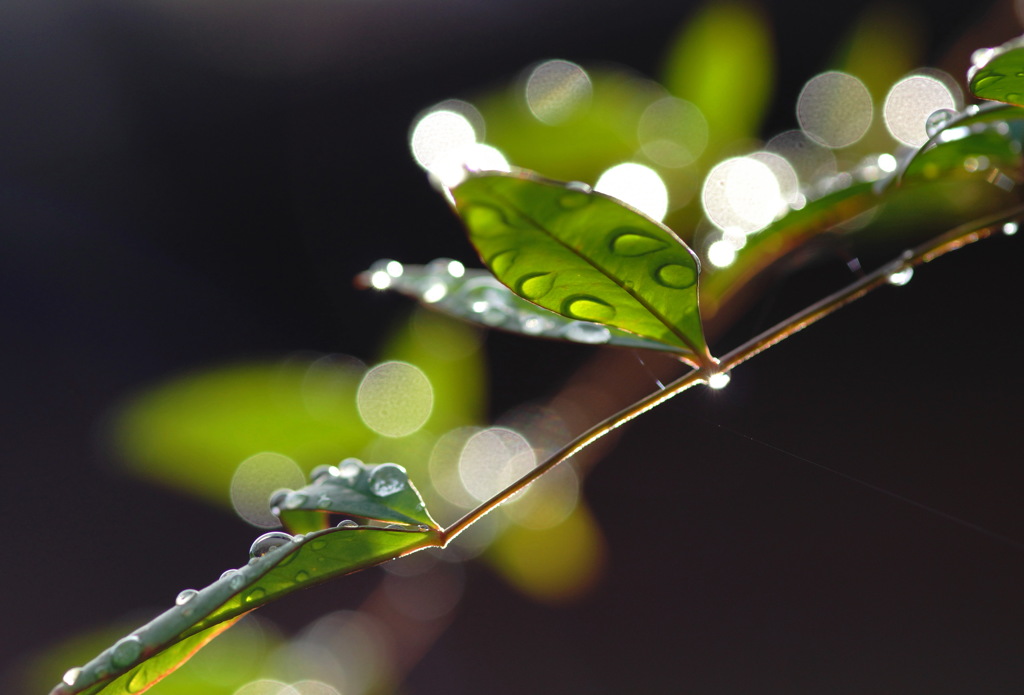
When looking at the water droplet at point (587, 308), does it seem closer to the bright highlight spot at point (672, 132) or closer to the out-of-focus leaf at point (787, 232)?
the out-of-focus leaf at point (787, 232)

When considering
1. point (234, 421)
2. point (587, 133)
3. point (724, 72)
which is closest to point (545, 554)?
point (234, 421)

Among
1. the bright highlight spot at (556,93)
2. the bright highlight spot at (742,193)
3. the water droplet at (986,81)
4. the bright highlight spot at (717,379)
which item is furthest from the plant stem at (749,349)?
the bright highlight spot at (556,93)

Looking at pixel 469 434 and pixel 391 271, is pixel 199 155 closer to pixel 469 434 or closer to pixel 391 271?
pixel 469 434

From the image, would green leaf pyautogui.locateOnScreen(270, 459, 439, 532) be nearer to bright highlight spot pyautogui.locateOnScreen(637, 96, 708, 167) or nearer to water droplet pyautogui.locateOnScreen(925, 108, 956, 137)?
water droplet pyautogui.locateOnScreen(925, 108, 956, 137)

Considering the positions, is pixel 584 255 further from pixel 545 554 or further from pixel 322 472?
pixel 545 554

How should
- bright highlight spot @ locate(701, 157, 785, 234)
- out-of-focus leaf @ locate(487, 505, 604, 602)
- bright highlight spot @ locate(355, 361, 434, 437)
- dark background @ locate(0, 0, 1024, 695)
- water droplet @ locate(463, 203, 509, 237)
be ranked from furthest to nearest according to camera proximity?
1. dark background @ locate(0, 0, 1024, 695)
2. out-of-focus leaf @ locate(487, 505, 604, 602)
3. bright highlight spot @ locate(355, 361, 434, 437)
4. bright highlight spot @ locate(701, 157, 785, 234)
5. water droplet @ locate(463, 203, 509, 237)

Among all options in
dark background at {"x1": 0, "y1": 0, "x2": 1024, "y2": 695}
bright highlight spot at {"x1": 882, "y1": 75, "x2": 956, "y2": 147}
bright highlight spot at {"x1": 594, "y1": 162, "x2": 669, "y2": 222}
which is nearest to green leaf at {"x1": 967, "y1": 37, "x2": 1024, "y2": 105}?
bright highlight spot at {"x1": 594, "y1": 162, "x2": 669, "y2": 222}
